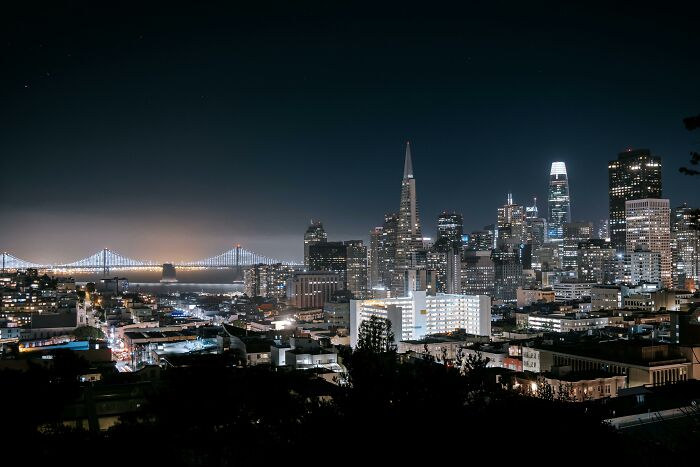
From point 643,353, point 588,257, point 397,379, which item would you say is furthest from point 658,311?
point 588,257

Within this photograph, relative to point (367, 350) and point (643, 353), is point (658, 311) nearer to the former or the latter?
point (643, 353)

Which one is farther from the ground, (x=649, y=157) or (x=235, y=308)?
(x=649, y=157)

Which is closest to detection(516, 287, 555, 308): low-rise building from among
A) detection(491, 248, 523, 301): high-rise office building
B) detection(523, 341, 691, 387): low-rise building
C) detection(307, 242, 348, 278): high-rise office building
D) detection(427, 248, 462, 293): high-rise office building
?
detection(427, 248, 462, 293): high-rise office building

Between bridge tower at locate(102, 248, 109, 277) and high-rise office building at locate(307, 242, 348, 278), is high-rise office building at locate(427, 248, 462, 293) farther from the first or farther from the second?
bridge tower at locate(102, 248, 109, 277)

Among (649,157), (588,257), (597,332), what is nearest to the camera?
(597,332)

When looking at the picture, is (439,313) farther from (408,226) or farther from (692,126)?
(408,226)

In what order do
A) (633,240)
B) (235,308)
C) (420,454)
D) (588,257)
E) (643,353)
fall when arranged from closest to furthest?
1. (420,454)
2. (643,353)
3. (235,308)
4. (633,240)
5. (588,257)

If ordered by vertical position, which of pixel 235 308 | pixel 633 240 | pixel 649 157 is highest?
pixel 649 157
